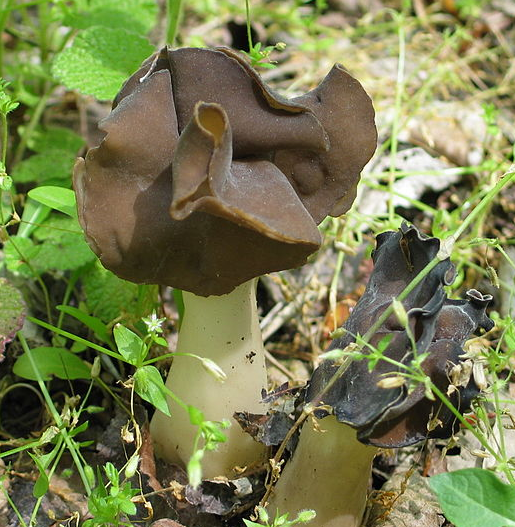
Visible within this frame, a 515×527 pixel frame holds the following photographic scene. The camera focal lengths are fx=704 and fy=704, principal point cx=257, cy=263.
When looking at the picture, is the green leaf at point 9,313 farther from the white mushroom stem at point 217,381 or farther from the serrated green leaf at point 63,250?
the white mushroom stem at point 217,381

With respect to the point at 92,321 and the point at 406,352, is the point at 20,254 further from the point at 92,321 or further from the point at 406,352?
the point at 406,352

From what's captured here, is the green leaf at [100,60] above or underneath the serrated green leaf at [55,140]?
above

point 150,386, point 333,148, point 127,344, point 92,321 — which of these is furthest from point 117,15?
point 150,386

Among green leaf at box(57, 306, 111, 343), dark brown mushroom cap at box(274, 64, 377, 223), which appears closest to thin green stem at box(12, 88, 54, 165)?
green leaf at box(57, 306, 111, 343)

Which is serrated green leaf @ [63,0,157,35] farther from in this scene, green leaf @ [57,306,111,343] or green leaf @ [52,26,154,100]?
green leaf @ [57,306,111,343]

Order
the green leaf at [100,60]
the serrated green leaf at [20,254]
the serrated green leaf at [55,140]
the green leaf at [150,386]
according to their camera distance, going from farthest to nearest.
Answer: the serrated green leaf at [55,140]
the green leaf at [100,60]
the serrated green leaf at [20,254]
the green leaf at [150,386]

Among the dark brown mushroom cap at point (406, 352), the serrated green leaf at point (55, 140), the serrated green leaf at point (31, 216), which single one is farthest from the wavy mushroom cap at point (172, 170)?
the serrated green leaf at point (55, 140)
